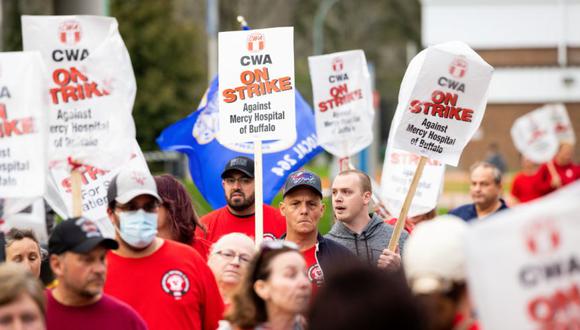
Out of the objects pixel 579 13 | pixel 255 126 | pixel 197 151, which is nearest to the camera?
pixel 255 126

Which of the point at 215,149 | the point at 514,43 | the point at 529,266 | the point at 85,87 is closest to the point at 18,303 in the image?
the point at 529,266

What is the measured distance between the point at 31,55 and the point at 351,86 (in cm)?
649

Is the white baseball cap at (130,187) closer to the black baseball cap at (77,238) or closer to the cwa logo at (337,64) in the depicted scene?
the black baseball cap at (77,238)

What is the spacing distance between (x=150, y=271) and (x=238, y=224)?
298 cm

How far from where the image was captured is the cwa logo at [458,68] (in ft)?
29.1

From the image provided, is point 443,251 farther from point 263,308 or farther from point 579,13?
point 579,13

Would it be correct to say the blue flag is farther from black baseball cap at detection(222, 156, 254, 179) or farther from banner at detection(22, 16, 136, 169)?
banner at detection(22, 16, 136, 169)

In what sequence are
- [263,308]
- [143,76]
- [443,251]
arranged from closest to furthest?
[443,251] < [263,308] < [143,76]

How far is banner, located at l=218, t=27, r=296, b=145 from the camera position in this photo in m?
9.44

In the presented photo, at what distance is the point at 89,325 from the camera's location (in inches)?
A: 249

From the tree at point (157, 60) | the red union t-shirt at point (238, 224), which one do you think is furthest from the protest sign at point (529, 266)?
the tree at point (157, 60)

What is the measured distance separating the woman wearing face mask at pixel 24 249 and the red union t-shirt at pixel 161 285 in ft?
3.90

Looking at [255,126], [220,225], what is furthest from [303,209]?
[220,225]

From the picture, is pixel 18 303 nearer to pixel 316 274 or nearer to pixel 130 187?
pixel 130 187
